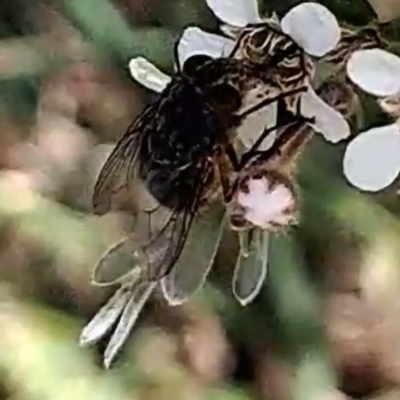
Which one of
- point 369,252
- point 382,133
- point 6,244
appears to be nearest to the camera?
point 382,133

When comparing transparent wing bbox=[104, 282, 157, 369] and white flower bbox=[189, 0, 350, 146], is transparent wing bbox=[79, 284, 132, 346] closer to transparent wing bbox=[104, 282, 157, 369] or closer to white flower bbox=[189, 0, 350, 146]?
transparent wing bbox=[104, 282, 157, 369]

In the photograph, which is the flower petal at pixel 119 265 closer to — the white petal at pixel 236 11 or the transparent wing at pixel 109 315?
the transparent wing at pixel 109 315

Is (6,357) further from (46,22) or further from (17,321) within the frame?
(46,22)

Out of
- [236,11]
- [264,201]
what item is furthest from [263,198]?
[236,11]

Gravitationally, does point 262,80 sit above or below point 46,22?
above

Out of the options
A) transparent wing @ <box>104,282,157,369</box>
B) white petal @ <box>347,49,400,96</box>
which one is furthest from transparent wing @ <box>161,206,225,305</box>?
white petal @ <box>347,49,400,96</box>

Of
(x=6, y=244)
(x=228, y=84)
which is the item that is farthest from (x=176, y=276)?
(x=6, y=244)

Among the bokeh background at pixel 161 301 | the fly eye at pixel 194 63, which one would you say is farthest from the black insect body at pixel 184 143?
the bokeh background at pixel 161 301
